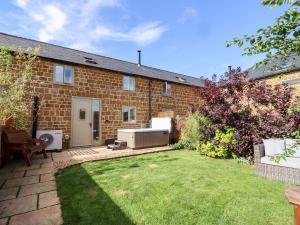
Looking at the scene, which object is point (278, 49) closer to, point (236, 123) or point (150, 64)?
point (236, 123)

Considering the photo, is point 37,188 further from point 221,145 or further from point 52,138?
point 221,145

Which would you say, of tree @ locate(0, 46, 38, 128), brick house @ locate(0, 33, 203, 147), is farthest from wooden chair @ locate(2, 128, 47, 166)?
brick house @ locate(0, 33, 203, 147)

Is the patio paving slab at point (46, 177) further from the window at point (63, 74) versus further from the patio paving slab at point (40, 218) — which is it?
the window at point (63, 74)

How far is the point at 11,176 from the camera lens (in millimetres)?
4812

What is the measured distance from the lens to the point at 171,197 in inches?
137

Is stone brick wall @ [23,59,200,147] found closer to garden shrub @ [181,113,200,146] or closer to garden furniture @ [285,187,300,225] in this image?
garden shrub @ [181,113,200,146]

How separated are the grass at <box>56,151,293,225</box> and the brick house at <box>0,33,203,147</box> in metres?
4.30

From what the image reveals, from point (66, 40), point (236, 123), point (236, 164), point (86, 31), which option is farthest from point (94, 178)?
point (66, 40)

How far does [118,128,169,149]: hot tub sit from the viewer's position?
9031mm

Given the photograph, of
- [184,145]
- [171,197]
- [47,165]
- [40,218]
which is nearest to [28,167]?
[47,165]

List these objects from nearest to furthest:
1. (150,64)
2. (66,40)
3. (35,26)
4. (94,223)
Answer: (94,223) → (35,26) → (66,40) → (150,64)

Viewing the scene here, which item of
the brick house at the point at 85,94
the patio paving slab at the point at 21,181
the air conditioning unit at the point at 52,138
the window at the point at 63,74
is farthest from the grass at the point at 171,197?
the window at the point at 63,74

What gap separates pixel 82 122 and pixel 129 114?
2948mm

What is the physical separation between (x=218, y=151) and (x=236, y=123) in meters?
1.21
